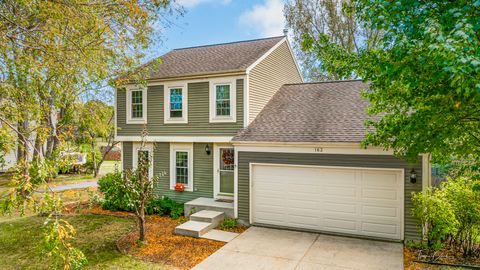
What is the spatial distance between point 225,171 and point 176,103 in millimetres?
3396

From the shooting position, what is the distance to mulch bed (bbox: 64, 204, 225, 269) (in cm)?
773

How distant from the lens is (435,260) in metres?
7.45

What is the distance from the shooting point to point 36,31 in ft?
23.8

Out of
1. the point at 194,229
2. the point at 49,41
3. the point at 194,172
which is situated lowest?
the point at 194,229

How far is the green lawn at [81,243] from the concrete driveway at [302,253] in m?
1.78

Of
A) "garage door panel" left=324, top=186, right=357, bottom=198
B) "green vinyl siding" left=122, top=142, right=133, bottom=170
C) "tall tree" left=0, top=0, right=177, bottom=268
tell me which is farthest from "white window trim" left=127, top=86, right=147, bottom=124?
"garage door panel" left=324, top=186, right=357, bottom=198

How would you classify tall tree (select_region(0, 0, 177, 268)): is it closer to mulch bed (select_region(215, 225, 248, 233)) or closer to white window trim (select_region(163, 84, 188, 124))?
white window trim (select_region(163, 84, 188, 124))

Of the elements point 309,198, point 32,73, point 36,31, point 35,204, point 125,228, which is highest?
point 36,31

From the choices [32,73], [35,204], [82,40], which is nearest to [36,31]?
[82,40]

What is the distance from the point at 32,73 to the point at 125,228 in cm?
538

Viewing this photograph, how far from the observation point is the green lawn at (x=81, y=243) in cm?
750

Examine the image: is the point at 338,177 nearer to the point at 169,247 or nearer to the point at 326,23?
the point at 169,247

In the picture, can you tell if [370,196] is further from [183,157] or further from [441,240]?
[183,157]

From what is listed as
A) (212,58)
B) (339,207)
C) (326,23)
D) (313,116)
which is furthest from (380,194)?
(326,23)
